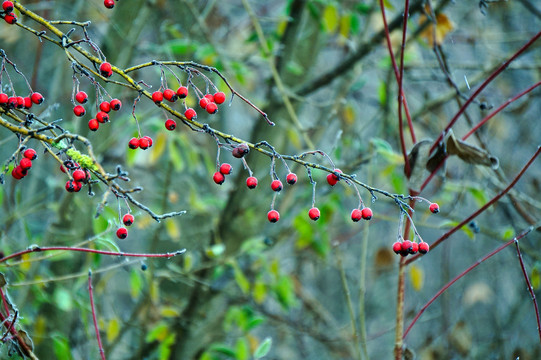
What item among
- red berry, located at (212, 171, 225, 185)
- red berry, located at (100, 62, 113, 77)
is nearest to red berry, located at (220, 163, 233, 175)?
red berry, located at (212, 171, 225, 185)

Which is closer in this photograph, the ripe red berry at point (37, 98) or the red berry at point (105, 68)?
the red berry at point (105, 68)

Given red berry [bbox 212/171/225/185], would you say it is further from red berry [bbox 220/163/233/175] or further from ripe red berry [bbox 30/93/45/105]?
ripe red berry [bbox 30/93/45/105]

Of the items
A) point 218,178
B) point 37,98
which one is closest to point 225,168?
point 218,178

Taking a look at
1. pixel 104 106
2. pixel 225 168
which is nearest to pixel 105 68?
pixel 104 106

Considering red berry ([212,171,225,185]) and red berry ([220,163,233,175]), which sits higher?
red berry ([220,163,233,175])

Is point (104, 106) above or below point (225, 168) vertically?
above

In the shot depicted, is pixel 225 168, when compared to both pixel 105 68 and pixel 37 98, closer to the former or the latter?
pixel 105 68

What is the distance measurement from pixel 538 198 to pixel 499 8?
5.05ft

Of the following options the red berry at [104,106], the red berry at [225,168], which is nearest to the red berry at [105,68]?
the red berry at [104,106]

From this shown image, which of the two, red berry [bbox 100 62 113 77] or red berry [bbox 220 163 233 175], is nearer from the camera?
red berry [bbox 100 62 113 77]

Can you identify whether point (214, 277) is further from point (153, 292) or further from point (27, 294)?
point (27, 294)

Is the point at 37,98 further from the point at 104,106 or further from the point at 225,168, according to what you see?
the point at 225,168

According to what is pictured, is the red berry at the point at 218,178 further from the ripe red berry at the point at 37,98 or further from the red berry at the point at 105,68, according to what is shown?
the ripe red berry at the point at 37,98

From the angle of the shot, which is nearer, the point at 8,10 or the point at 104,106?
the point at 8,10
